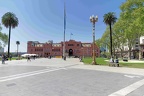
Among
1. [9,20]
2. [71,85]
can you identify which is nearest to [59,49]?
[9,20]

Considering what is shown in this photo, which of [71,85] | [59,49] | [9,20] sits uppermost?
[9,20]

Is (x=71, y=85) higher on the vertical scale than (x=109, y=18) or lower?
lower

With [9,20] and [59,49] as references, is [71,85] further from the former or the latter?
[59,49]

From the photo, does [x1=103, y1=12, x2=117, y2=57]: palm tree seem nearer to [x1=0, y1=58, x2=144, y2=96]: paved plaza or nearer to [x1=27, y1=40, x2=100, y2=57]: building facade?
[x1=27, y1=40, x2=100, y2=57]: building facade

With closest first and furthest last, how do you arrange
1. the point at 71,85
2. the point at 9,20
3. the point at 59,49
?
1. the point at 71,85
2. the point at 9,20
3. the point at 59,49

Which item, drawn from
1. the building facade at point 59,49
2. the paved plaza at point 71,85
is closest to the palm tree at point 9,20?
the building facade at point 59,49

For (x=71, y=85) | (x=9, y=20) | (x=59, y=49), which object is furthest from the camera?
(x=59, y=49)

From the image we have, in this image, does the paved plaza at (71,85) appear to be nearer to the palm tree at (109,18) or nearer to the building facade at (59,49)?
the palm tree at (109,18)

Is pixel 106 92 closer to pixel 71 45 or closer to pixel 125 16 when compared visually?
pixel 125 16

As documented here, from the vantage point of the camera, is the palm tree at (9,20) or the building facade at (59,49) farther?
the building facade at (59,49)

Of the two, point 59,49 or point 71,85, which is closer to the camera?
point 71,85

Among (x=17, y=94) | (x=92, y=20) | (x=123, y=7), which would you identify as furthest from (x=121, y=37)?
(x=17, y=94)

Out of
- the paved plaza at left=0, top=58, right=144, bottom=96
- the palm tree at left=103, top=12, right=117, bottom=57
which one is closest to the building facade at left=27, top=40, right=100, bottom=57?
the palm tree at left=103, top=12, right=117, bottom=57

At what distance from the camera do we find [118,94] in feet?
24.6
